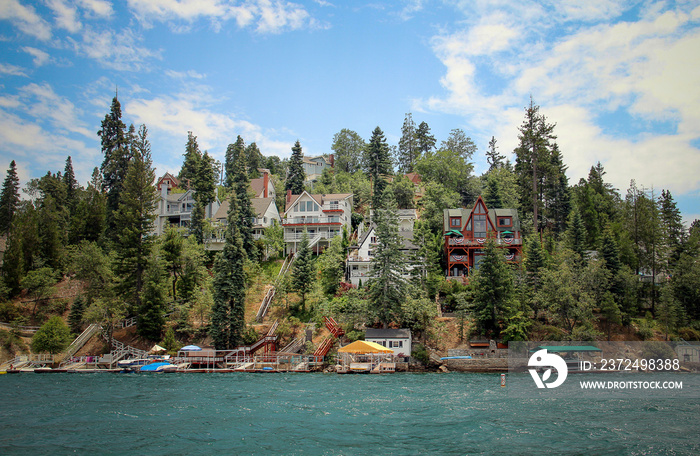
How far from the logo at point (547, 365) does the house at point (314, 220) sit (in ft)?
106

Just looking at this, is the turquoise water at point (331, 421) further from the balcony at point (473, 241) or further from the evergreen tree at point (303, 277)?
the balcony at point (473, 241)

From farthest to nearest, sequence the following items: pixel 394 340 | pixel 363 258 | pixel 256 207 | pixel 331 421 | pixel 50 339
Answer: pixel 256 207, pixel 363 258, pixel 50 339, pixel 394 340, pixel 331 421

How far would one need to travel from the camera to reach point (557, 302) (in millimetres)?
45281

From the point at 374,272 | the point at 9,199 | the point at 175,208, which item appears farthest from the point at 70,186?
the point at 374,272

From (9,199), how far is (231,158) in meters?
43.4

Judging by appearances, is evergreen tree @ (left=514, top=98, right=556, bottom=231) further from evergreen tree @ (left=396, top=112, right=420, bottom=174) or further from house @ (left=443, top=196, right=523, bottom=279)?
evergreen tree @ (left=396, top=112, right=420, bottom=174)

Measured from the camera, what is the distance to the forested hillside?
148ft

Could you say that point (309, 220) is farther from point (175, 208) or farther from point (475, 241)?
point (175, 208)

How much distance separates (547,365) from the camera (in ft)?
135

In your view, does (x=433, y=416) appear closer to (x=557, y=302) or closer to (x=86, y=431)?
(x=86, y=431)

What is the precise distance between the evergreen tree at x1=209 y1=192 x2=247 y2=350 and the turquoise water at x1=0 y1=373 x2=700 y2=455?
Result: 38.8 feet

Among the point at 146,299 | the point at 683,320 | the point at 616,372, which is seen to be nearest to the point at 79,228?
the point at 146,299

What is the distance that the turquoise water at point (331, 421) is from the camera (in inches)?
712

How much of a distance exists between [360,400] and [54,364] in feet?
110
